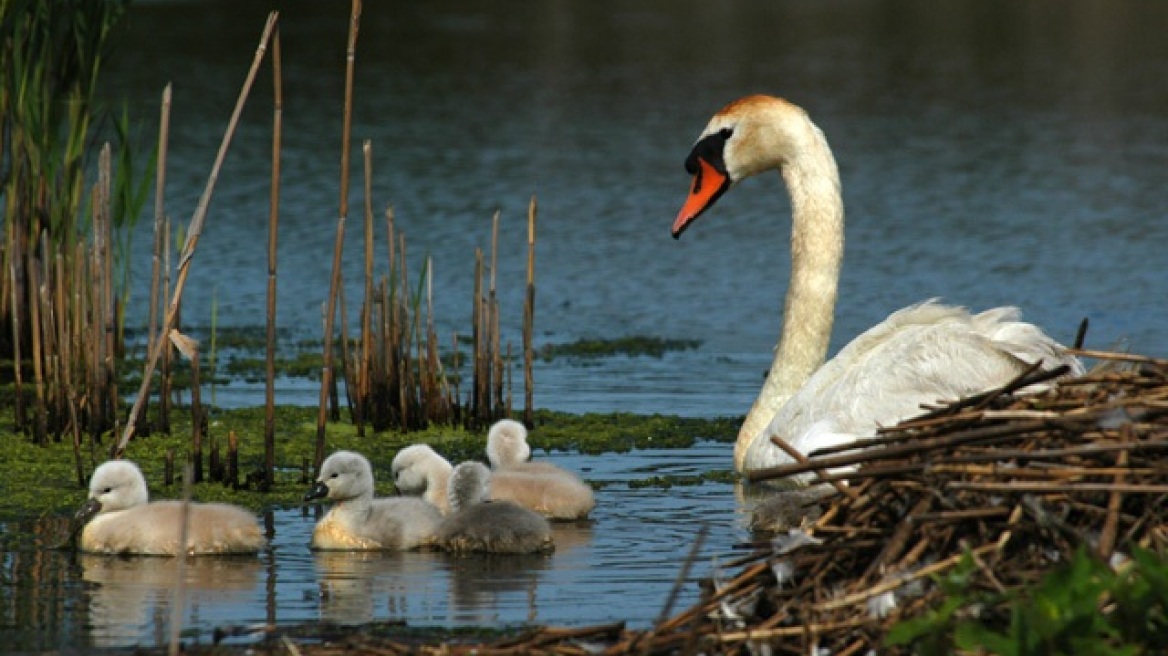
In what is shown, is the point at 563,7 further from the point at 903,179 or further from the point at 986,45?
the point at 903,179

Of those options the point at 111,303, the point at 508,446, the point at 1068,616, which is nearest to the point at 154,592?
the point at 508,446

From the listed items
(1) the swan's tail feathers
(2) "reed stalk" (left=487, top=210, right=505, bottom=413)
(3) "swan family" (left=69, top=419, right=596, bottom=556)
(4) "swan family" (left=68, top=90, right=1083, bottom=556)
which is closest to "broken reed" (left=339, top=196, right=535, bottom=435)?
(2) "reed stalk" (left=487, top=210, right=505, bottom=413)

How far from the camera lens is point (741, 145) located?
34.7 feet

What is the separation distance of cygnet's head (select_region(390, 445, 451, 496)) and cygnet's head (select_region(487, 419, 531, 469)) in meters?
0.48

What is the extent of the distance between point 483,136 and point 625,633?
18.8 metres

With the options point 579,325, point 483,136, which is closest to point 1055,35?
point 483,136

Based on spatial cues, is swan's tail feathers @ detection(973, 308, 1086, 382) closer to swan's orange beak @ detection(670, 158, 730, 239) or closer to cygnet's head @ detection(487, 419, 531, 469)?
cygnet's head @ detection(487, 419, 531, 469)

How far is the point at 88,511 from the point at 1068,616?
417cm

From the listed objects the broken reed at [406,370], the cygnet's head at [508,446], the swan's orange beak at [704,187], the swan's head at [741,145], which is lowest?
the cygnet's head at [508,446]

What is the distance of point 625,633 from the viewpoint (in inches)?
230

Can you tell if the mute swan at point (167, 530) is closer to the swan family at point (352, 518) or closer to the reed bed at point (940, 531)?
the swan family at point (352, 518)

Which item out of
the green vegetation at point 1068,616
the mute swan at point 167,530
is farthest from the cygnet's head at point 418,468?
the green vegetation at point 1068,616

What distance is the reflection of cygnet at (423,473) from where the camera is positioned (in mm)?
8836

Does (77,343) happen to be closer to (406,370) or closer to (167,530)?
(406,370)
